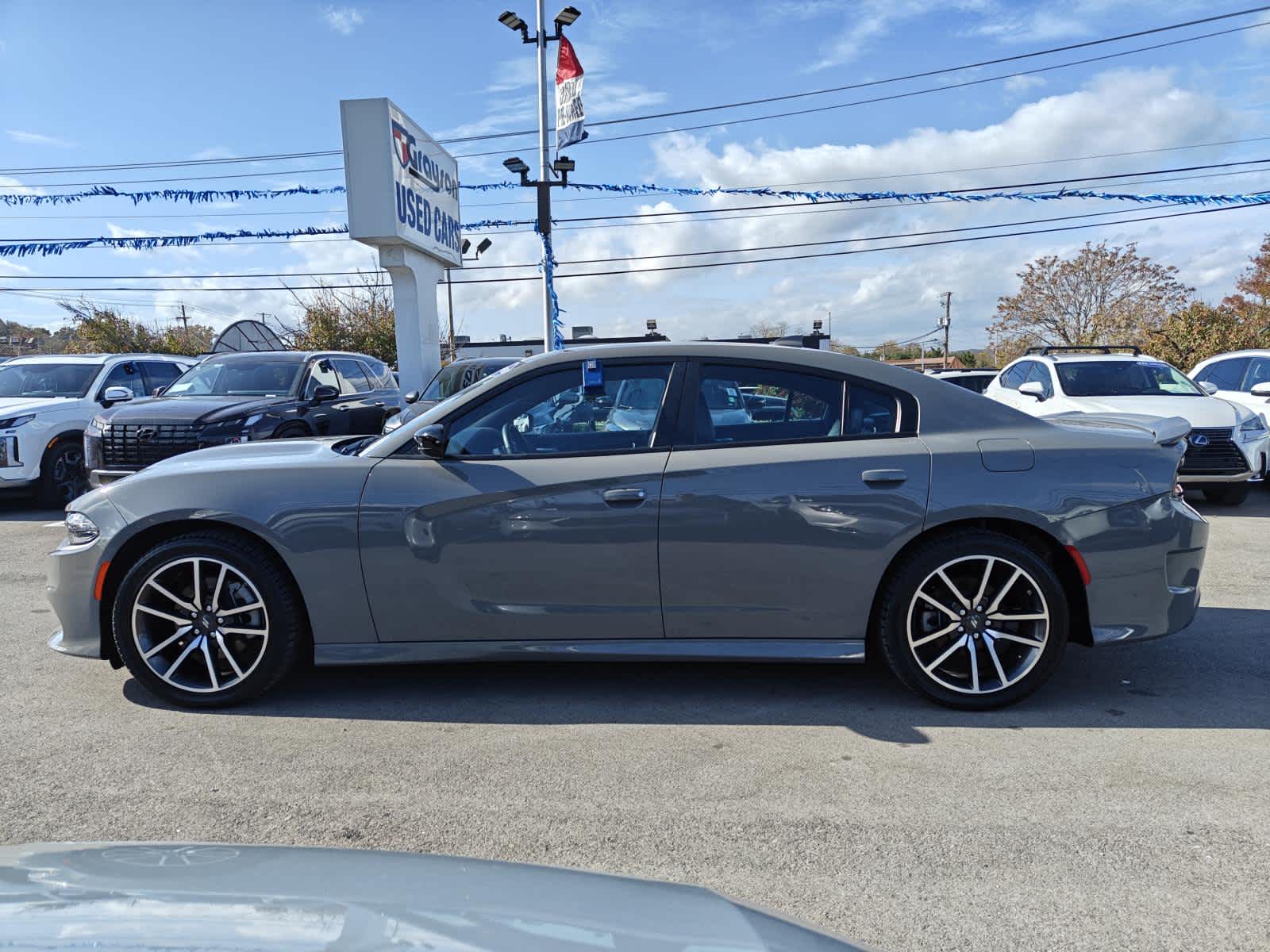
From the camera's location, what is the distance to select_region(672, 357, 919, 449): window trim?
3713 mm

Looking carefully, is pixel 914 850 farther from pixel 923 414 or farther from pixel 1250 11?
pixel 1250 11

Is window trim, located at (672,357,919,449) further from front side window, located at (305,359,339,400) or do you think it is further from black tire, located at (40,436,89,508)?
black tire, located at (40,436,89,508)

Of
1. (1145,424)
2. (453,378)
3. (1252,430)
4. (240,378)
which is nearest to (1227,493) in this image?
(1252,430)

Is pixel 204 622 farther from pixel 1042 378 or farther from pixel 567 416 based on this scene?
pixel 1042 378

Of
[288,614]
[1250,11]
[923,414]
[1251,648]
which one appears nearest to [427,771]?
[288,614]

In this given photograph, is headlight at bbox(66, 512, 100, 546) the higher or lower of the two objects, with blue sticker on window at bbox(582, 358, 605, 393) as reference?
lower

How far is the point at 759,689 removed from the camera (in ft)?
13.0

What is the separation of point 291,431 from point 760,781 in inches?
283

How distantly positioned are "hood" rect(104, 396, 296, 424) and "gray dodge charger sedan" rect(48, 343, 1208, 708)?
4608 millimetres

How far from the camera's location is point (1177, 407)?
30.1 feet

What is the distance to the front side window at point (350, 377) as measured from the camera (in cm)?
1060

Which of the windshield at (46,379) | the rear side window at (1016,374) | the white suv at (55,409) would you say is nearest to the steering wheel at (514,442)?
the white suv at (55,409)

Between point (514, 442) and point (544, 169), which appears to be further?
point (544, 169)

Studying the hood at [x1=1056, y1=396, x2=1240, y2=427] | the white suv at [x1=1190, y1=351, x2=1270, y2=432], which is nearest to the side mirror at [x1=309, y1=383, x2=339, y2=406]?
the hood at [x1=1056, y1=396, x2=1240, y2=427]
